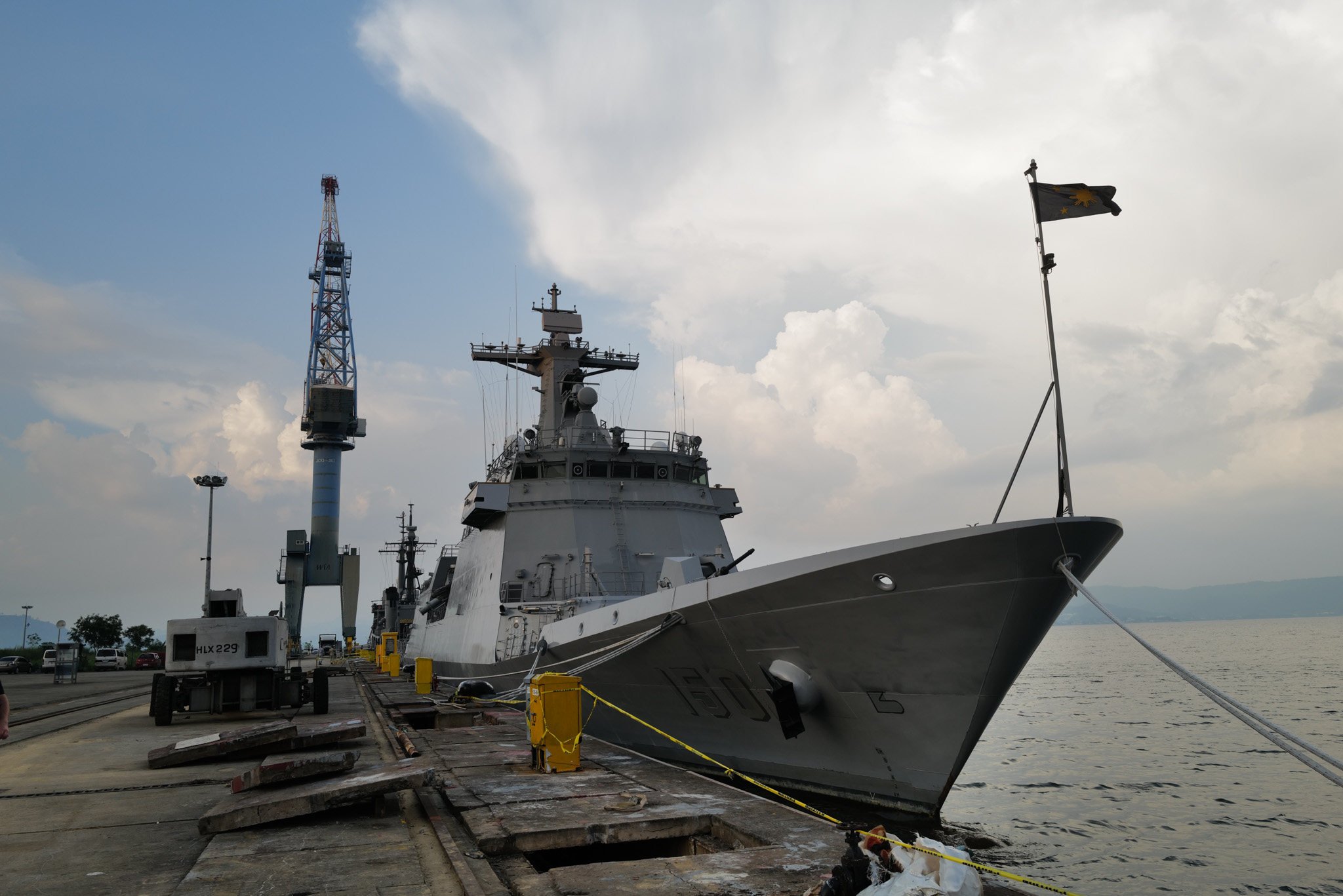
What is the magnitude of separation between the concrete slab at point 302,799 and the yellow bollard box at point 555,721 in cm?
176

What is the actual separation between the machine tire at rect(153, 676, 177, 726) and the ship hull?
27.5ft

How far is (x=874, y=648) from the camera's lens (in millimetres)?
8203

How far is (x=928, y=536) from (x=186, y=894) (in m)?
5.91

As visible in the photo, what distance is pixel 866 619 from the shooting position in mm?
8133

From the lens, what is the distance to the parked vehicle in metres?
41.7

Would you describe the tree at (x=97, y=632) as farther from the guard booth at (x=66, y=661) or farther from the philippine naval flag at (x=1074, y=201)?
the philippine naval flag at (x=1074, y=201)

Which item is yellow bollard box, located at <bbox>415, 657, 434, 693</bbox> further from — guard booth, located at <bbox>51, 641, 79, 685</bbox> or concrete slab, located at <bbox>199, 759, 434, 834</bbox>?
guard booth, located at <bbox>51, 641, 79, 685</bbox>

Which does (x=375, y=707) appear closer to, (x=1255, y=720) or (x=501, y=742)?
(x=501, y=742)

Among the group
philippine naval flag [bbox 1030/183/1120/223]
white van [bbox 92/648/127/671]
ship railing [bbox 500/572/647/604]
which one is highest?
philippine naval flag [bbox 1030/183/1120/223]

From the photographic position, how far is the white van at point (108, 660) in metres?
47.5

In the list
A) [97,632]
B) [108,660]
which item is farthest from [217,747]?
[97,632]

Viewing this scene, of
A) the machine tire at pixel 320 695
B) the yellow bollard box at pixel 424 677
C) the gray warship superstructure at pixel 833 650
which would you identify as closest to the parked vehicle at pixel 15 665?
the yellow bollard box at pixel 424 677

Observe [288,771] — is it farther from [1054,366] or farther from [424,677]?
[424,677]

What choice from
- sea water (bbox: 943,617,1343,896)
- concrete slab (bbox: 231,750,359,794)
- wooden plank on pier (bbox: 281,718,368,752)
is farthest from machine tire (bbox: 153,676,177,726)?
sea water (bbox: 943,617,1343,896)
